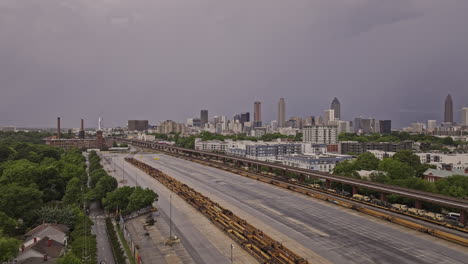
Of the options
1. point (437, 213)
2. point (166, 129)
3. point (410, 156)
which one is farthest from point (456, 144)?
point (166, 129)

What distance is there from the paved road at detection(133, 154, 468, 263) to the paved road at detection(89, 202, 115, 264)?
33.1 ft

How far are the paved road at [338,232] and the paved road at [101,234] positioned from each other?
397 inches

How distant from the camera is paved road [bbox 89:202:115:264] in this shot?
1792cm

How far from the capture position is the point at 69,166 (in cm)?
3719

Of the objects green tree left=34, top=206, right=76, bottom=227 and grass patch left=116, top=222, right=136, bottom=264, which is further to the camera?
green tree left=34, top=206, right=76, bottom=227

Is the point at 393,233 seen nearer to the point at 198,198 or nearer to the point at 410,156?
the point at 198,198

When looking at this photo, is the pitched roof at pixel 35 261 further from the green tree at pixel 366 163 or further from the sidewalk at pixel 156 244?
the green tree at pixel 366 163

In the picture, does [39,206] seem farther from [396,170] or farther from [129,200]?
[396,170]

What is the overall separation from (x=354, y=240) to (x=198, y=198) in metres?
14.3

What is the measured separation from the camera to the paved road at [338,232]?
53.4 ft

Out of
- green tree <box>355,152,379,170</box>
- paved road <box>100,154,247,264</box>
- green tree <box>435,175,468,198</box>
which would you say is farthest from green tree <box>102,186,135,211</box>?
green tree <box>355,152,379,170</box>

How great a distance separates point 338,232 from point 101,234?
15.7 metres

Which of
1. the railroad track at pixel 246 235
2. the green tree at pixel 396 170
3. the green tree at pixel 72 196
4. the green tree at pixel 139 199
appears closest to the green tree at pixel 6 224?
the green tree at pixel 139 199

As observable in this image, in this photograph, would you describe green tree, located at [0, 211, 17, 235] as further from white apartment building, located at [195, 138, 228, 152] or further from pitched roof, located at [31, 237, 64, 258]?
white apartment building, located at [195, 138, 228, 152]
